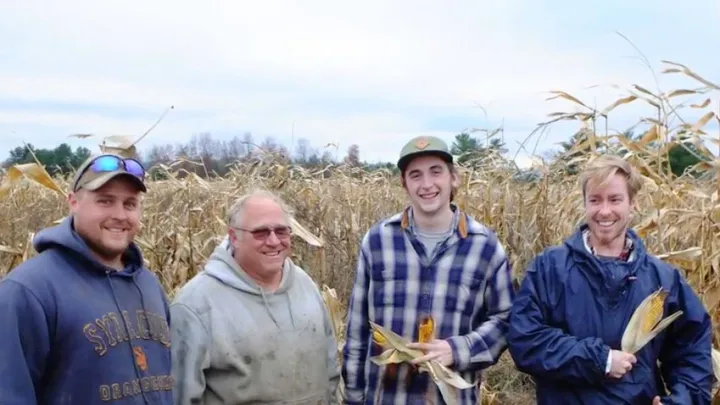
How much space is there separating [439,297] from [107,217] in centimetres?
131

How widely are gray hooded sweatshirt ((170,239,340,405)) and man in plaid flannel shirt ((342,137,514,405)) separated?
311mm

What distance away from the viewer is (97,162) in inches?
97.3

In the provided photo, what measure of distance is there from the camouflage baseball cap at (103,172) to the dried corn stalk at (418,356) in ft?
3.62

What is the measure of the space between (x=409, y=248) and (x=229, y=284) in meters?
0.71

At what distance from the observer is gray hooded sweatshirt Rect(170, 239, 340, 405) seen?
282cm

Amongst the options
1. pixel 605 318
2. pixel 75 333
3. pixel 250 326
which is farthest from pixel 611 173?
pixel 75 333

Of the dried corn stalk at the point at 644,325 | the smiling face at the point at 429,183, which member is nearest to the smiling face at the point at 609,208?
the dried corn stalk at the point at 644,325

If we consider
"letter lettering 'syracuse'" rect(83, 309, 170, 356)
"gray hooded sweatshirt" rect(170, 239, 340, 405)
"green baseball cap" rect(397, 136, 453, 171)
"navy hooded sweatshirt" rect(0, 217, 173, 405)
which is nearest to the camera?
"navy hooded sweatshirt" rect(0, 217, 173, 405)

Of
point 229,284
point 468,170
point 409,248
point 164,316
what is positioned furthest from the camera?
point 468,170

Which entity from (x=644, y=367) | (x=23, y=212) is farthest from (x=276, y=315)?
(x=23, y=212)

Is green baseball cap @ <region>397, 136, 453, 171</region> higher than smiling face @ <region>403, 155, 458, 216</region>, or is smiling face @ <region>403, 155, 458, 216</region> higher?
green baseball cap @ <region>397, 136, 453, 171</region>

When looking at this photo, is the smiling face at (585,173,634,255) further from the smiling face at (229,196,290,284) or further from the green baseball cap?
the smiling face at (229,196,290,284)

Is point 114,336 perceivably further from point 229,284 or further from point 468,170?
point 468,170

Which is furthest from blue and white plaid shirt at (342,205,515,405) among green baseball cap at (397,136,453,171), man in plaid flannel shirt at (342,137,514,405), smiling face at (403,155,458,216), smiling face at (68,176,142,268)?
smiling face at (68,176,142,268)
